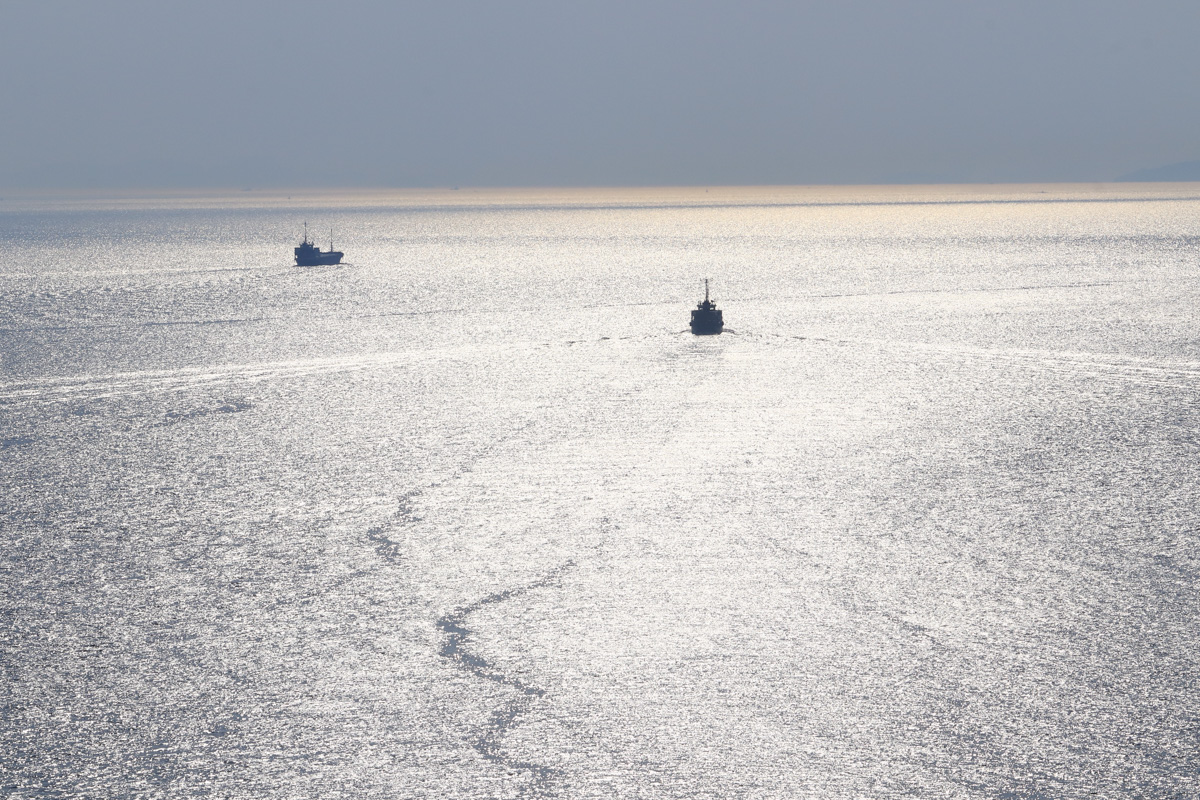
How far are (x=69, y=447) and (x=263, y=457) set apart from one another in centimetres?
540

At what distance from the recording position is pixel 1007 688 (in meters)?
14.4

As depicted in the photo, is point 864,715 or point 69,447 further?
point 69,447

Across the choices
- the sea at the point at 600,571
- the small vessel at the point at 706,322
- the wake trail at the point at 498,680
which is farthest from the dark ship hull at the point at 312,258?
the wake trail at the point at 498,680

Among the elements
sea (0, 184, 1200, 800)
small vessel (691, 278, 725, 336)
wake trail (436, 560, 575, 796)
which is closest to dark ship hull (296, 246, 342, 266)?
sea (0, 184, 1200, 800)

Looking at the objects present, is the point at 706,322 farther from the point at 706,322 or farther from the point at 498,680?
the point at 498,680

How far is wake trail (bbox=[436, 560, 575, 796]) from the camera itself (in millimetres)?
12602

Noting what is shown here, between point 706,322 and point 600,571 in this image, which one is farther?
point 706,322

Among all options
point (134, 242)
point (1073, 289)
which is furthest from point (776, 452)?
point (134, 242)

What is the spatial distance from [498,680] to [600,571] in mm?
4793

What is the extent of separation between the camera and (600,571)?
19.4 meters

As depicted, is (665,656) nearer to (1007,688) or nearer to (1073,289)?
(1007,688)

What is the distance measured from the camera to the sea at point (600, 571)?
12.9m

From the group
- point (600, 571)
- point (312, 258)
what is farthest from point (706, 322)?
point (312, 258)

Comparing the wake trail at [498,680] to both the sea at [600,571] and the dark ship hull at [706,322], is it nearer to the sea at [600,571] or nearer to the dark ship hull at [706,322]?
the sea at [600,571]
